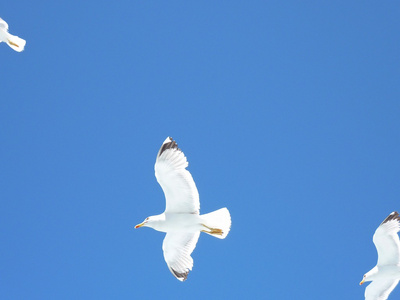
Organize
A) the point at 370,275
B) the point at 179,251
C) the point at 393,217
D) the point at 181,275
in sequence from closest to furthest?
the point at 181,275
the point at 179,251
the point at 393,217
the point at 370,275

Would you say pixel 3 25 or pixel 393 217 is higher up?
pixel 3 25

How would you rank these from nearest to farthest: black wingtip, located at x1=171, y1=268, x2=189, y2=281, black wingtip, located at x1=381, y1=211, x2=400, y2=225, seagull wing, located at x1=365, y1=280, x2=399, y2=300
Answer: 1. black wingtip, located at x1=171, y1=268, x2=189, y2=281
2. black wingtip, located at x1=381, y1=211, x2=400, y2=225
3. seagull wing, located at x1=365, y1=280, x2=399, y2=300

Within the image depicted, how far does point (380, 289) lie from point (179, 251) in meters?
6.84

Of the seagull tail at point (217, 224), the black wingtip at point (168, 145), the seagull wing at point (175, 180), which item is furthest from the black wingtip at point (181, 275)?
the black wingtip at point (168, 145)

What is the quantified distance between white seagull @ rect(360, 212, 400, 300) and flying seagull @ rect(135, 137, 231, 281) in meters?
5.22

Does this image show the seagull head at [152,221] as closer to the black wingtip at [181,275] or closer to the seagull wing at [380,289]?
the black wingtip at [181,275]

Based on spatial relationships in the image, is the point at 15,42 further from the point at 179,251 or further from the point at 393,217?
the point at 393,217

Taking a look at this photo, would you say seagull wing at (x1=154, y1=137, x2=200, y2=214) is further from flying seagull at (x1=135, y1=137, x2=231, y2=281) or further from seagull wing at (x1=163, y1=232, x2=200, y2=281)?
seagull wing at (x1=163, y1=232, x2=200, y2=281)

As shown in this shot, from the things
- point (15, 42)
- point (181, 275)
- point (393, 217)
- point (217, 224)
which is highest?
point (15, 42)

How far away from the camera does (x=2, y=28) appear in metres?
11.8

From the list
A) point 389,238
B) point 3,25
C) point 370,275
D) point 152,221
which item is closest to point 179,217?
point 152,221

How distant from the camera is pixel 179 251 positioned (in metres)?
13.1

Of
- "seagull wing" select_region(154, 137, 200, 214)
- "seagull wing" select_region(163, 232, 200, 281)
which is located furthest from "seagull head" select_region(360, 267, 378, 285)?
"seagull wing" select_region(154, 137, 200, 214)

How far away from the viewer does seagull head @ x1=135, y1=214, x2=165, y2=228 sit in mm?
12734
